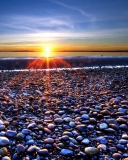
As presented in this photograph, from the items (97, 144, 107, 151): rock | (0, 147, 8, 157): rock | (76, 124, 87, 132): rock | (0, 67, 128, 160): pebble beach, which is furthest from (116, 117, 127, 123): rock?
(0, 147, 8, 157): rock

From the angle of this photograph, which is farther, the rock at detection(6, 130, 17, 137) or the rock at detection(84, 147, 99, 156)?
the rock at detection(6, 130, 17, 137)

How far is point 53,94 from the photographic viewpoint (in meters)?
7.01

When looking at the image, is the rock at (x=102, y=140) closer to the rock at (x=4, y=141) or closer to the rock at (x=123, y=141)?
the rock at (x=123, y=141)

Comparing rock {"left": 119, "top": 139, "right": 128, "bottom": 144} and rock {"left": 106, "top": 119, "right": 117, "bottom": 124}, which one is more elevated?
rock {"left": 106, "top": 119, "right": 117, "bottom": 124}

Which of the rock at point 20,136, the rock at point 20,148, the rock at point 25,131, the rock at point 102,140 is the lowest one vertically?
the rock at point 102,140

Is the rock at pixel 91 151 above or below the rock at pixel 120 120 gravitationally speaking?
below

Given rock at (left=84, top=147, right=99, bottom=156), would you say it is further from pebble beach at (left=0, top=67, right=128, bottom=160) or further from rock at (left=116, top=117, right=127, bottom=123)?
rock at (left=116, top=117, right=127, bottom=123)

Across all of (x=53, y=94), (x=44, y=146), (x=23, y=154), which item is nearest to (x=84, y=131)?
(x=44, y=146)

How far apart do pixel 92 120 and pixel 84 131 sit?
1.42 feet

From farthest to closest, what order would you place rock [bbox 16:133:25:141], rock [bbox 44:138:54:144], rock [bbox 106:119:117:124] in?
rock [bbox 106:119:117:124]
rock [bbox 16:133:25:141]
rock [bbox 44:138:54:144]

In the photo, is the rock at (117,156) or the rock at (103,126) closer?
the rock at (117,156)

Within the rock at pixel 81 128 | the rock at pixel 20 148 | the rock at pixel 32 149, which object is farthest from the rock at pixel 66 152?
the rock at pixel 81 128

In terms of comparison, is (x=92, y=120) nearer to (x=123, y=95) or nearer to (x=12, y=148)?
(x=12, y=148)

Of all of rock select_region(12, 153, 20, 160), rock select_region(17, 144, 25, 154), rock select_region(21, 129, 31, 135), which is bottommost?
rock select_region(12, 153, 20, 160)
